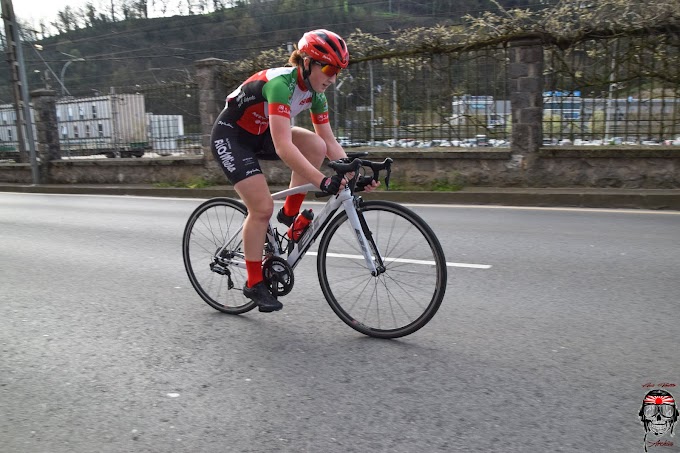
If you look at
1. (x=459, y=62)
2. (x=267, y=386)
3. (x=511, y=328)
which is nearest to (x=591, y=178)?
(x=459, y=62)

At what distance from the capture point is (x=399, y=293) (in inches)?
150

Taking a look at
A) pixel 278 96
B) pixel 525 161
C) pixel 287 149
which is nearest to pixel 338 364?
pixel 287 149

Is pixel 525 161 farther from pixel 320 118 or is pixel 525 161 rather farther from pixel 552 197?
pixel 320 118

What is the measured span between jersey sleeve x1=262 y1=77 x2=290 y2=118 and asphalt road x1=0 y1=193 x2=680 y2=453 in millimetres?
1446

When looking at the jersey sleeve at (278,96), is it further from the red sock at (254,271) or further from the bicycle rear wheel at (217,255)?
the red sock at (254,271)

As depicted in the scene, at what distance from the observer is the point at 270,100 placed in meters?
3.57

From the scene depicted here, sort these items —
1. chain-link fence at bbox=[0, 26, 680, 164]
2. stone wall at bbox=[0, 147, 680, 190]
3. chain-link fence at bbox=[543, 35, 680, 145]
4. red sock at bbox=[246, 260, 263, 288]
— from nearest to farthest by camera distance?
1. red sock at bbox=[246, 260, 263, 288]
2. stone wall at bbox=[0, 147, 680, 190]
3. chain-link fence at bbox=[543, 35, 680, 145]
4. chain-link fence at bbox=[0, 26, 680, 164]

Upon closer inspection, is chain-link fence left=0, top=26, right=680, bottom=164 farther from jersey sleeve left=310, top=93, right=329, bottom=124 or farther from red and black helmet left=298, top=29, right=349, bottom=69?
red and black helmet left=298, top=29, right=349, bottom=69

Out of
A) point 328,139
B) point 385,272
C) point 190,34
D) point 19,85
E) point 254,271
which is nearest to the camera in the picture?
point 385,272

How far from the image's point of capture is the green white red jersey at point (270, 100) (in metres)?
3.57

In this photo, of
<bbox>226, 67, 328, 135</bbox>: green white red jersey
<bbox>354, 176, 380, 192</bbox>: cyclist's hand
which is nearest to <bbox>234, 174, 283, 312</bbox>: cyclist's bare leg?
<bbox>226, 67, 328, 135</bbox>: green white red jersey

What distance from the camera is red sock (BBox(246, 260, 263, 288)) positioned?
4.05 meters

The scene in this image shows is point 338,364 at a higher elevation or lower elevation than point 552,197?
lower

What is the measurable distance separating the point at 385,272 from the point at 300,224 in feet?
2.16
